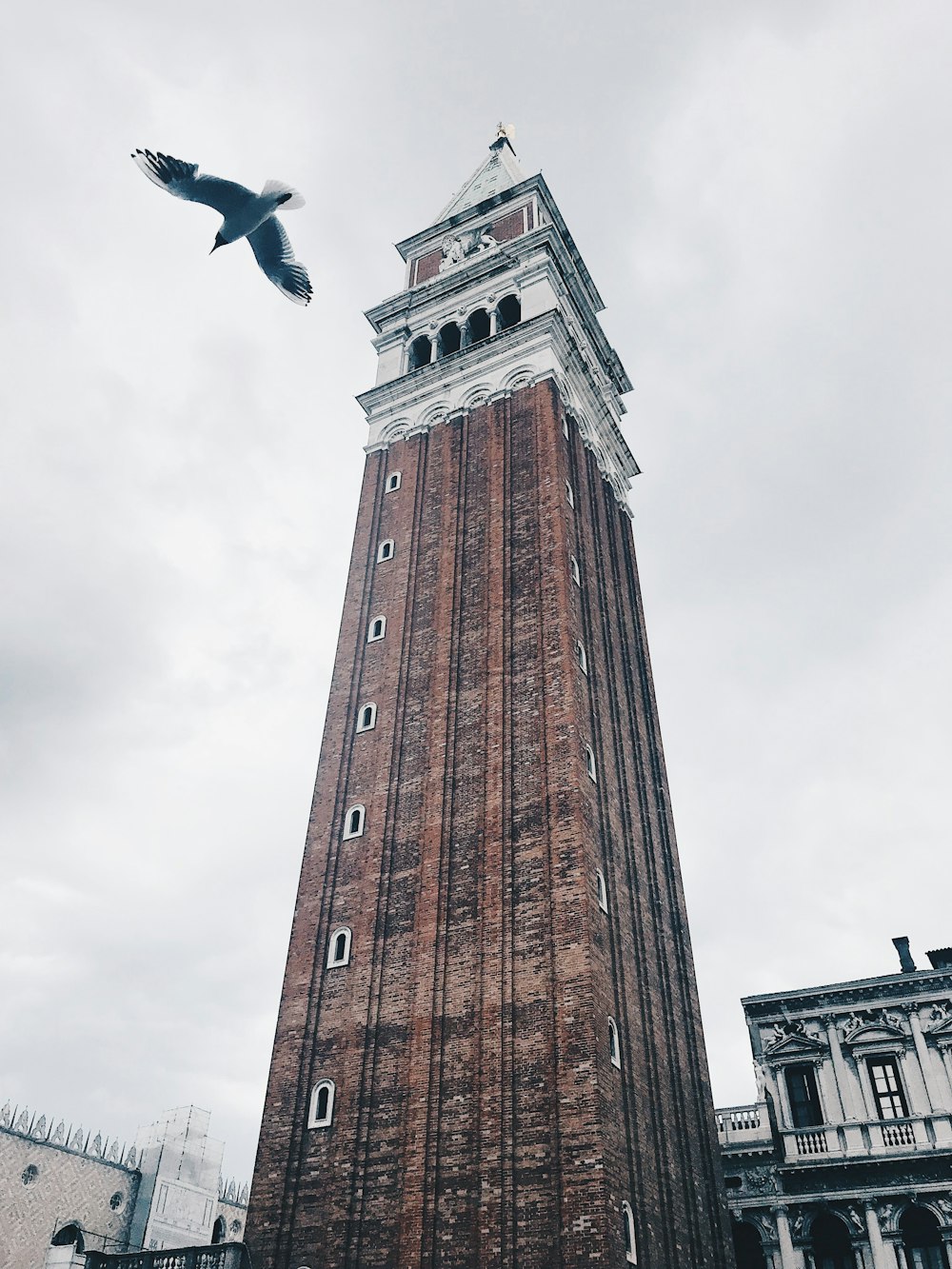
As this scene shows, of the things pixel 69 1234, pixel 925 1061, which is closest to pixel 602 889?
pixel 925 1061

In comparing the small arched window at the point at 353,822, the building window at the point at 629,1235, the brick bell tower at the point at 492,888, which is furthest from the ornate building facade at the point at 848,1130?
the small arched window at the point at 353,822

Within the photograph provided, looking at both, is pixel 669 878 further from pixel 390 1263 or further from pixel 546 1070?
pixel 390 1263

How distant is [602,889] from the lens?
85.5ft

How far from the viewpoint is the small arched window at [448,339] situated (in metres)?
42.8

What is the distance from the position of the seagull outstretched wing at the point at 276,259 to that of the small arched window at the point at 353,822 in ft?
49.1

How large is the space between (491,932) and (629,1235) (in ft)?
23.2

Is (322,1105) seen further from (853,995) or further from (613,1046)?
(853,995)

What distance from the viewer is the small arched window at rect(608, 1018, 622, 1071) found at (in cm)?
2341

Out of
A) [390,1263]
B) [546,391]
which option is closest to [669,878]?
[390,1263]

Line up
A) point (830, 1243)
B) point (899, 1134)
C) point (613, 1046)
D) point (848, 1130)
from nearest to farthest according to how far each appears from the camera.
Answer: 1. point (613, 1046)
2. point (830, 1243)
3. point (899, 1134)
4. point (848, 1130)

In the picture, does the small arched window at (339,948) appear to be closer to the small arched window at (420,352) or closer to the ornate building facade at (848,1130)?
the ornate building facade at (848,1130)

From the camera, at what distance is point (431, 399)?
40469mm

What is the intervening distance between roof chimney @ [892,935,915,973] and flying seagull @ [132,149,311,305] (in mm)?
33336

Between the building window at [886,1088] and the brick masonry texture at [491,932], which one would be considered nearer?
the brick masonry texture at [491,932]
